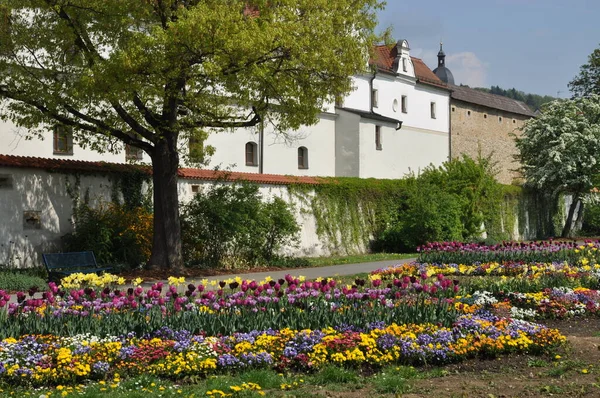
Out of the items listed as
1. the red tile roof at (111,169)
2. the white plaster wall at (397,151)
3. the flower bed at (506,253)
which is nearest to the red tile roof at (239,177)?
the red tile roof at (111,169)

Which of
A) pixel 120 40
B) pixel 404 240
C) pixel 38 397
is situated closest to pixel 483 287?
pixel 38 397

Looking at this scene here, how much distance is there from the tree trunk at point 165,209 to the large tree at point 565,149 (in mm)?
26511

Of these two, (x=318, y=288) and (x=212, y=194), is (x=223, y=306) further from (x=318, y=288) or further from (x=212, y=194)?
(x=212, y=194)

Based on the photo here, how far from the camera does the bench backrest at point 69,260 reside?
1568 centimetres

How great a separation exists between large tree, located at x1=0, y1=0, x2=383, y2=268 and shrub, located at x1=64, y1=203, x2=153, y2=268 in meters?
0.91

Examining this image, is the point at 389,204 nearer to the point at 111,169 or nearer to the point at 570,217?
the point at 111,169

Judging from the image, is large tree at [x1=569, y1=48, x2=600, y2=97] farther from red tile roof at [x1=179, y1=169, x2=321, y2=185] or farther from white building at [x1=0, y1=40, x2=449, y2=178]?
red tile roof at [x1=179, y1=169, x2=321, y2=185]

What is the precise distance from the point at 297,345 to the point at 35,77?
1201cm

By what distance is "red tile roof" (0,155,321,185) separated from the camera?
18.4 meters

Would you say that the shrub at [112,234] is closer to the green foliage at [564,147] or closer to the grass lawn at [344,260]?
the grass lawn at [344,260]

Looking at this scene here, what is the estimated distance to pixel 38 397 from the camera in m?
6.18

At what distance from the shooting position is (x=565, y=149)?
40719mm

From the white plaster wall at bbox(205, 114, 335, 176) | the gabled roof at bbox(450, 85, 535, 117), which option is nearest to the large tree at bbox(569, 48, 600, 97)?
the gabled roof at bbox(450, 85, 535, 117)

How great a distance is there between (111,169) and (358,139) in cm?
2026
